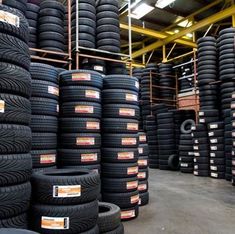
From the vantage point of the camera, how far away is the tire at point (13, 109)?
2543 millimetres

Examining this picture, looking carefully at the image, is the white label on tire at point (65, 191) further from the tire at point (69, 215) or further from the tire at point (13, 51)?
the tire at point (13, 51)

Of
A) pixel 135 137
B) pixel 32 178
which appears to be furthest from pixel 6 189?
pixel 135 137

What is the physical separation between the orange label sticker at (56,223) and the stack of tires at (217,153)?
663 cm

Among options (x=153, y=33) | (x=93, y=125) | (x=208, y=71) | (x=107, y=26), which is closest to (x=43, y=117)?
(x=93, y=125)

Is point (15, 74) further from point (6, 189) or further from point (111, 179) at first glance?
point (111, 179)

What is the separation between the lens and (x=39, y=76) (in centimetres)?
375

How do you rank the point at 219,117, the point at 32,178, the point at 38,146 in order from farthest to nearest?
the point at 219,117 → the point at 38,146 → the point at 32,178

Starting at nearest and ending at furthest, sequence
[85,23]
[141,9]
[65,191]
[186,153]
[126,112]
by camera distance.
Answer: [65,191], [126,112], [85,23], [186,153], [141,9]

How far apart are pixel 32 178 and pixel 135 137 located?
2.02 meters

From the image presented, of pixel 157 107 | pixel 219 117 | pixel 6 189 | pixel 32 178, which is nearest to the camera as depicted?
pixel 6 189

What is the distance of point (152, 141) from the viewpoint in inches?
454

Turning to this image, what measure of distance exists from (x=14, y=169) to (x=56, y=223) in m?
0.60

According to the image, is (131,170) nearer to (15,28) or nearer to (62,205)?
(62,205)

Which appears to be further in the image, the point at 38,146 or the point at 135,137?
the point at 135,137
